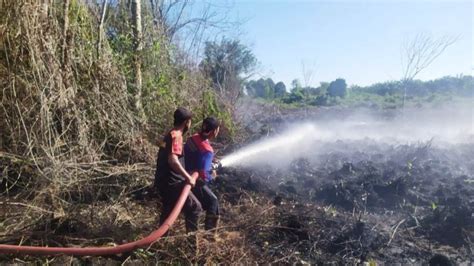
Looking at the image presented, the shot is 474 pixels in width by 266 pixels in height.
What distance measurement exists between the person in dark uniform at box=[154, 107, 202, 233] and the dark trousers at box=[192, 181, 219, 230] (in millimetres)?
154

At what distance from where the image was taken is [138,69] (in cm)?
740

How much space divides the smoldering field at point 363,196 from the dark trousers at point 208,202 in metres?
0.84

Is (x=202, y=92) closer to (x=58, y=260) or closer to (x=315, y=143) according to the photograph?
(x=315, y=143)

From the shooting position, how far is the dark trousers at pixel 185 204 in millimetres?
4172

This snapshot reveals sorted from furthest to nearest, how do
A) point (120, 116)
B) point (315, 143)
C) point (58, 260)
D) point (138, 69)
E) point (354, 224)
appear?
point (315, 143), point (138, 69), point (120, 116), point (354, 224), point (58, 260)

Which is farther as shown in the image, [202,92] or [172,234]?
[202,92]

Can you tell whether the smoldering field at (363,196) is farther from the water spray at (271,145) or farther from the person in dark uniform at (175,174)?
the person in dark uniform at (175,174)

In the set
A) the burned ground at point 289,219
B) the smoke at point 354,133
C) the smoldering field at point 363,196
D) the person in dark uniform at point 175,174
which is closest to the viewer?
the person in dark uniform at point 175,174

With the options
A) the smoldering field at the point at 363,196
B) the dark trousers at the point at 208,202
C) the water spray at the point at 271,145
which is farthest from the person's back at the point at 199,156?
the water spray at the point at 271,145

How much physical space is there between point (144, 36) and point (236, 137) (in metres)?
4.20

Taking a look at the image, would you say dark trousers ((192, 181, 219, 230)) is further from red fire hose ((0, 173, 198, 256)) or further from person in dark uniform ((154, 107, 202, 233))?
red fire hose ((0, 173, 198, 256))

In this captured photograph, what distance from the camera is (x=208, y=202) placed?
14.5 ft

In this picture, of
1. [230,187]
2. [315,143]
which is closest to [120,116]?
[230,187]

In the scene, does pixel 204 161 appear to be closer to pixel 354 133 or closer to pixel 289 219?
pixel 289 219
